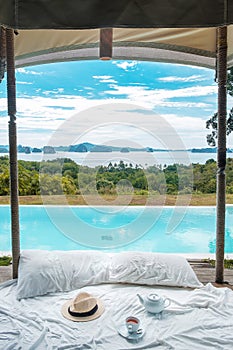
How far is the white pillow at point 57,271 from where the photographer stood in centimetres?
198

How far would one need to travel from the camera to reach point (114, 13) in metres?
1.56

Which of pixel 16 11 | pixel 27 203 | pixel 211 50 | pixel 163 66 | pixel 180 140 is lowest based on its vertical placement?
pixel 27 203

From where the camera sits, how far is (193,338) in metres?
1.49

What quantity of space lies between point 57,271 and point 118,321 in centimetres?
61

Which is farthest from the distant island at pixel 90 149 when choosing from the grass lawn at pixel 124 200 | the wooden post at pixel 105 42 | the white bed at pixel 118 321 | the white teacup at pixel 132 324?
the white teacup at pixel 132 324

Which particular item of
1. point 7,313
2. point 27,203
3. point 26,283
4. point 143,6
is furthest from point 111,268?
point 27,203

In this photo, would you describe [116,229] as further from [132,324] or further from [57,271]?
[132,324]

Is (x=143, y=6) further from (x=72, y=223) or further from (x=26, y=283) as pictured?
(x=72, y=223)

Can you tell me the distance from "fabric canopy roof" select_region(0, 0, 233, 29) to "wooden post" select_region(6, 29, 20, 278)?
472 millimetres

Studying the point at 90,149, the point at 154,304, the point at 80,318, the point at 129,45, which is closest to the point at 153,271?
the point at 154,304

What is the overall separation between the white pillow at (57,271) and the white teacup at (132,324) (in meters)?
0.58

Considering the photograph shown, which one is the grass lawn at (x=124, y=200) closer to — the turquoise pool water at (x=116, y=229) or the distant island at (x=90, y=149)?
the turquoise pool water at (x=116, y=229)

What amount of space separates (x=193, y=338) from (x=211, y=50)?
2238 mm

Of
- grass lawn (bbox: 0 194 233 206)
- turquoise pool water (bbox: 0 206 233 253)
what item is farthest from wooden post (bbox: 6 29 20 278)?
turquoise pool water (bbox: 0 206 233 253)
